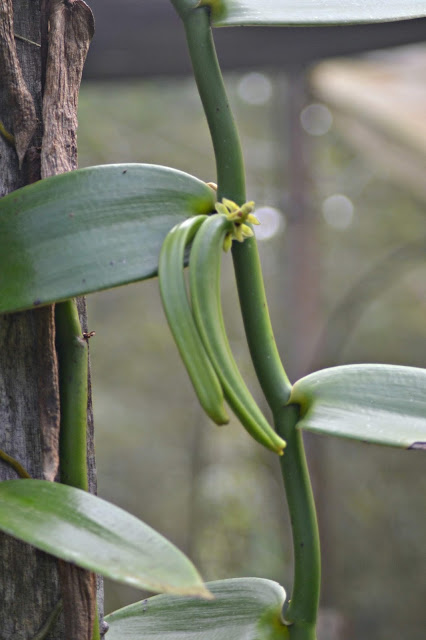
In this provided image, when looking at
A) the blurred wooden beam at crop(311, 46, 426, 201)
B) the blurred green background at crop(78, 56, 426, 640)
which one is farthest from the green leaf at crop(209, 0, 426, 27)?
the blurred green background at crop(78, 56, 426, 640)

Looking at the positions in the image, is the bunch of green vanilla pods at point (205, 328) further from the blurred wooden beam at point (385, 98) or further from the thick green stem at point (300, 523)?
the blurred wooden beam at point (385, 98)

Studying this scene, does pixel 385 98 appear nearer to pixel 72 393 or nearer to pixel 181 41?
pixel 181 41

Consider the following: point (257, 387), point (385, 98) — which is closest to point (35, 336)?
point (385, 98)

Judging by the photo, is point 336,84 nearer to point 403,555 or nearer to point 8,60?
point 8,60

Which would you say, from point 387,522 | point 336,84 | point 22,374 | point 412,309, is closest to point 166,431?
point 387,522

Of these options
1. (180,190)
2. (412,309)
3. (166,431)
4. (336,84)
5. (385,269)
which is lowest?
(166,431)

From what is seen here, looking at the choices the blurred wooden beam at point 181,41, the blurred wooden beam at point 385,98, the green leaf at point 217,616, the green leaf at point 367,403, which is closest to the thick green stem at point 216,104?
the green leaf at point 367,403

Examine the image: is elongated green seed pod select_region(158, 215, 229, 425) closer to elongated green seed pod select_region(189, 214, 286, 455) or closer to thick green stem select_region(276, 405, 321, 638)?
elongated green seed pod select_region(189, 214, 286, 455)
